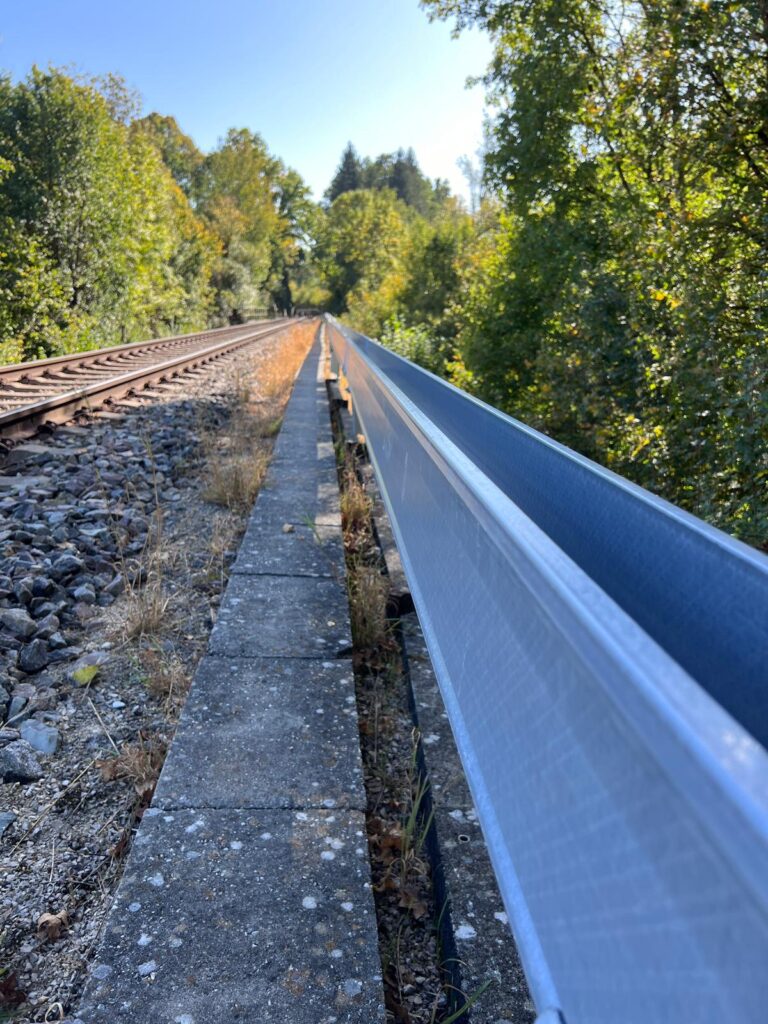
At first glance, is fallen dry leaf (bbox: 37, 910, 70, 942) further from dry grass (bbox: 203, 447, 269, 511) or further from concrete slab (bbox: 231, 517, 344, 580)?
dry grass (bbox: 203, 447, 269, 511)

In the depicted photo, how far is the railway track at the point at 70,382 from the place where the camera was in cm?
717

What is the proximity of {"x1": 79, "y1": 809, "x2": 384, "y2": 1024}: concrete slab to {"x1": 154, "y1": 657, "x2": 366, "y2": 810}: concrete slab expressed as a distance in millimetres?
82

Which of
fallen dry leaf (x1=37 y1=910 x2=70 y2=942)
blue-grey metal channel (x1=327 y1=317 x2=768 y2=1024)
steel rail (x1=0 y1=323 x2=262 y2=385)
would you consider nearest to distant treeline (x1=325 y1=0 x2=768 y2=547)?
blue-grey metal channel (x1=327 y1=317 x2=768 y2=1024)

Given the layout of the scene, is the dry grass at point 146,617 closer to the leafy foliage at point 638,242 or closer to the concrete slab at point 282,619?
the concrete slab at point 282,619

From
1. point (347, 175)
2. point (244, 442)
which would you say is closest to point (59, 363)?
point (244, 442)

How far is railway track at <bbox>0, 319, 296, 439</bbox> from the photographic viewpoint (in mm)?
7168

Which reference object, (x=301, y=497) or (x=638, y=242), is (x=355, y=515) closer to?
(x=301, y=497)

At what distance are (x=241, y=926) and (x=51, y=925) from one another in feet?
1.59

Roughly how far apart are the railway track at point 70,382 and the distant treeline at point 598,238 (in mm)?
2658

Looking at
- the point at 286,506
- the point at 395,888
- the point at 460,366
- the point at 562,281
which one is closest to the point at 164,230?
the point at 460,366

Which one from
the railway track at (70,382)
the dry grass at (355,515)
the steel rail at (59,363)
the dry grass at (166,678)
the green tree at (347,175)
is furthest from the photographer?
the green tree at (347,175)

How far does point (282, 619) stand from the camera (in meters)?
3.12

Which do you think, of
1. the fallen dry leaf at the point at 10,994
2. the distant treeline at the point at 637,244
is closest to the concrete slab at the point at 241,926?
the fallen dry leaf at the point at 10,994

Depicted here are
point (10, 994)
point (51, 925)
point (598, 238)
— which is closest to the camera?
point (10, 994)
